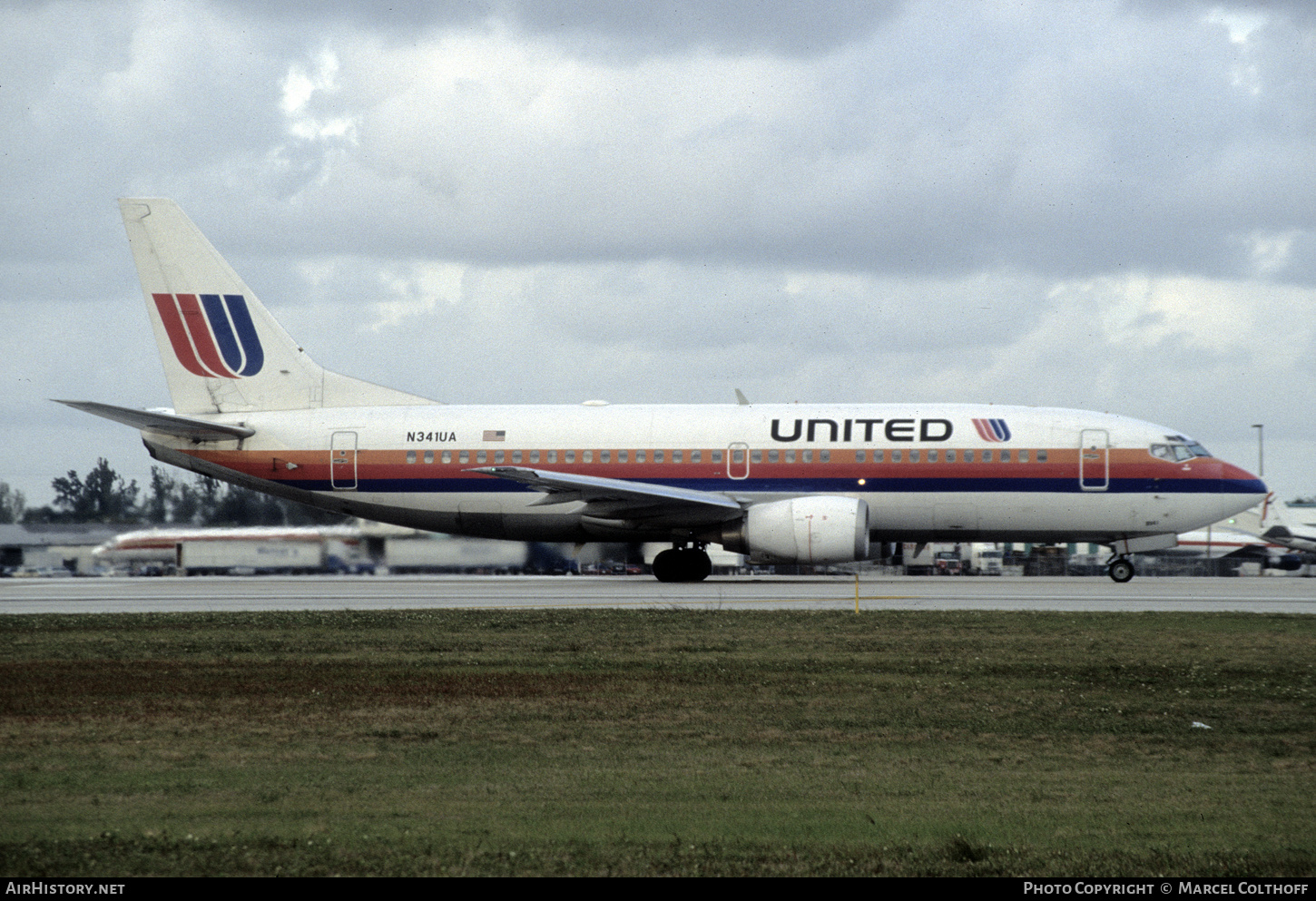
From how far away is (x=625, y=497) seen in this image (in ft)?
104

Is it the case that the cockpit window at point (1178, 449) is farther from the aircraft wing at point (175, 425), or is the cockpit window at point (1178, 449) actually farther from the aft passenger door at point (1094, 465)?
the aircraft wing at point (175, 425)

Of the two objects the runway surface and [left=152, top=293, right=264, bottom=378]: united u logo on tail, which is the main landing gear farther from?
[left=152, top=293, right=264, bottom=378]: united u logo on tail

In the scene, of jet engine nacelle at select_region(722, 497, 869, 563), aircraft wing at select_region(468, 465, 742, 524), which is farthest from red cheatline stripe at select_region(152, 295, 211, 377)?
jet engine nacelle at select_region(722, 497, 869, 563)

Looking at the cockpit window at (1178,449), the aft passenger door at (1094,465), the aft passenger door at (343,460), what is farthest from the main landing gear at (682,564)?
the cockpit window at (1178,449)

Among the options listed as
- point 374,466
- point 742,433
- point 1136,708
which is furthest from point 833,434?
point 1136,708

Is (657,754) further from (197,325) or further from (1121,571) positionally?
(197,325)

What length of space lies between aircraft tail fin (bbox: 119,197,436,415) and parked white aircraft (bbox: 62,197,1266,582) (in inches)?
1.9

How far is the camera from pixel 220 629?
63.1ft

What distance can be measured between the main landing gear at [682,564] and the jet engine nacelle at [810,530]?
228 cm

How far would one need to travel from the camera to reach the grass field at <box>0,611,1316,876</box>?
285 inches

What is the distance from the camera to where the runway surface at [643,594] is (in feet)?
79.7

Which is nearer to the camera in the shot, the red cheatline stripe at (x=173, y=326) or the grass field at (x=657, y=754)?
the grass field at (x=657, y=754)

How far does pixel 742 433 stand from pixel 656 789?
80.4 feet
